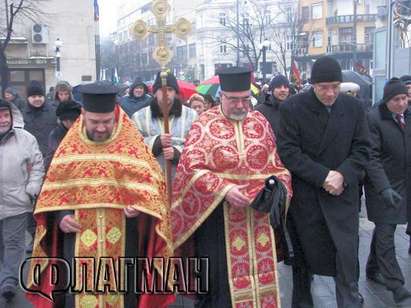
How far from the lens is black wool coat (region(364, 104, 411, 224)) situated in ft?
20.6

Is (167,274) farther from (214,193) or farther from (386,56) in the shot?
(386,56)

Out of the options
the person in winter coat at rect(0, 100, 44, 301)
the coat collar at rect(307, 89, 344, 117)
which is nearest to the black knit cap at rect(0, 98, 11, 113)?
the person in winter coat at rect(0, 100, 44, 301)

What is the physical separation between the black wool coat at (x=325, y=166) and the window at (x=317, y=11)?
69434mm

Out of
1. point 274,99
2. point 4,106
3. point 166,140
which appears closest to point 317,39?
point 274,99

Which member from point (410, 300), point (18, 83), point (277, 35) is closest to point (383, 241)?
point (410, 300)

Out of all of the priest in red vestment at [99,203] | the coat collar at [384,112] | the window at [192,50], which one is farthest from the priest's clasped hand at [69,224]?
the window at [192,50]

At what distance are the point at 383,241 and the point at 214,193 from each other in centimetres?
219

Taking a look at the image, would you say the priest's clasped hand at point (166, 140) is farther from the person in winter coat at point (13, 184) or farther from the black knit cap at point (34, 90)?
the black knit cap at point (34, 90)

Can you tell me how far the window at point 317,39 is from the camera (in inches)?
2857

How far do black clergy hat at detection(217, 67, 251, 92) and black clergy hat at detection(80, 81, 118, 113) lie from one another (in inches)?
30.9

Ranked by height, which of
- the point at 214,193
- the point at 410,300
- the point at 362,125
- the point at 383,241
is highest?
the point at 362,125

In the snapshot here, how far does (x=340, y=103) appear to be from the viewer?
5406mm

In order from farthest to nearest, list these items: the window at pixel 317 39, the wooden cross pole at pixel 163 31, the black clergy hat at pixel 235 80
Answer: the window at pixel 317 39, the wooden cross pole at pixel 163 31, the black clergy hat at pixel 235 80

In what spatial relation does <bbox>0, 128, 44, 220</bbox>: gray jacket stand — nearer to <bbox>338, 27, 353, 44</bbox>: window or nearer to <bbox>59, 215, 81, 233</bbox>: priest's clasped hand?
<bbox>59, 215, 81, 233</bbox>: priest's clasped hand
